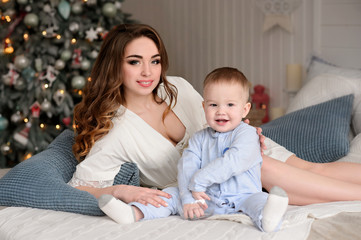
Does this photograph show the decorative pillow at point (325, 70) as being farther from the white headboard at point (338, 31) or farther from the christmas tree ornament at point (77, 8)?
the christmas tree ornament at point (77, 8)

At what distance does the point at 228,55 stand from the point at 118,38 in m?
2.84

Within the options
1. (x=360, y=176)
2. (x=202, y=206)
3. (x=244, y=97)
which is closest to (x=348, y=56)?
(x=360, y=176)

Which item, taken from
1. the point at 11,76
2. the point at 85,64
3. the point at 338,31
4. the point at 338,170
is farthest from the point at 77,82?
the point at 338,170

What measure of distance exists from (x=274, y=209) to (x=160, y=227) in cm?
43

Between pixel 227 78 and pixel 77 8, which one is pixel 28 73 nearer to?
pixel 77 8

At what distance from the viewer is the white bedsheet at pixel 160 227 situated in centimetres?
189

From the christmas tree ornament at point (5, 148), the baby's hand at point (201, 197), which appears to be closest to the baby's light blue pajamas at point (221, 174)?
the baby's hand at point (201, 197)

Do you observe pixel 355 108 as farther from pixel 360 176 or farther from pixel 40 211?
pixel 40 211

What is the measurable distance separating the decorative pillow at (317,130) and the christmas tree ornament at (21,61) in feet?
6.52

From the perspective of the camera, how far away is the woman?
7.58 feet

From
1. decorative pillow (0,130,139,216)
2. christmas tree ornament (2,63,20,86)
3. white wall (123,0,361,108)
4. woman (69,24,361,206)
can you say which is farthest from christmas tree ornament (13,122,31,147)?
white wall (123,0,361,108)

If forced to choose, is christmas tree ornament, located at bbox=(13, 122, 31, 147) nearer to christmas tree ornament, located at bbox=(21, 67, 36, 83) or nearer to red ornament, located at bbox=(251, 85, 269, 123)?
christmas tree ornament, located at bbox=(21, 67, 36, 83)

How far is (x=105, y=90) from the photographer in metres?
2.52

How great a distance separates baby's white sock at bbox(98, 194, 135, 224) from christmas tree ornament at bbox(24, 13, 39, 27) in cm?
253
